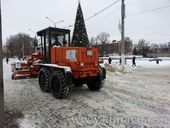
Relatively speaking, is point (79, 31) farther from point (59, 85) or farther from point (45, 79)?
point (59, 85)

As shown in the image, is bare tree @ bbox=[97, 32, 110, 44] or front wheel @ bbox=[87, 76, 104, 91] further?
bare tree @ bbox=[97, 32, 110, 44]

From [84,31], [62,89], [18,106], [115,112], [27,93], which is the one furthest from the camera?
[84,31]

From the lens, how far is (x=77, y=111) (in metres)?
7.36

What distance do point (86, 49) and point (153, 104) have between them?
3209 mm

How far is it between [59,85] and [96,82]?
2.11m

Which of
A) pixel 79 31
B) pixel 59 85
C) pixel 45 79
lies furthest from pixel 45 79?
pixel 79 31

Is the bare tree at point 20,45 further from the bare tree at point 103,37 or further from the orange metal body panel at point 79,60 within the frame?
the orange metal body panel at point 79,60

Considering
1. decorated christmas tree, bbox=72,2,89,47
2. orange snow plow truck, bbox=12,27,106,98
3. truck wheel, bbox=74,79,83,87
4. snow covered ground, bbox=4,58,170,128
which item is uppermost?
decorated christmas tree, bbox=72,2,89,47

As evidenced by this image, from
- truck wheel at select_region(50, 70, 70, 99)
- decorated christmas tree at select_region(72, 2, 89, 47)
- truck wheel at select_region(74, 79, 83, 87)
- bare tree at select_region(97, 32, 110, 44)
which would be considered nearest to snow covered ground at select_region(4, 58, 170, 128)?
truck wheel at select_region(50, 70, 70, 99)

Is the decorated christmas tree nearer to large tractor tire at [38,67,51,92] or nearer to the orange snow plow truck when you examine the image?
the orange snow plow truck

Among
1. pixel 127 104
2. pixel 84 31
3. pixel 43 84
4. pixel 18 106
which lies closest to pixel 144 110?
pixel 127 104

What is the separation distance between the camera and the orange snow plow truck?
9.02m

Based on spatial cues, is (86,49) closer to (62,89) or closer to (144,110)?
(62,89)

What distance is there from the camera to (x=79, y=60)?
29.9ft
